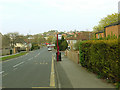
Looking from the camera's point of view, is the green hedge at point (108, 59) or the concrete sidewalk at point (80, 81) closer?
the green hedge at point (108, 59)

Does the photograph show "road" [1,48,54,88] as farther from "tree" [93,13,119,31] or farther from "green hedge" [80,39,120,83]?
"tree" [93,13,119,31]

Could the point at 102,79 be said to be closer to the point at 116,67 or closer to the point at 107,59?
the point at 107,59

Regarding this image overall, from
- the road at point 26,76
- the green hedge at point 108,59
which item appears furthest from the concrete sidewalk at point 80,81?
the road at point 26,76

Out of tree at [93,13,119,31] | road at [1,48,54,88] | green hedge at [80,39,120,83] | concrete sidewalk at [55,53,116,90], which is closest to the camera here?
green hedge at [80,39,120,83]

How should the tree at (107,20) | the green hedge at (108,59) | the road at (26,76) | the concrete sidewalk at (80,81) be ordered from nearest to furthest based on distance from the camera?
the green hedge at (108,59)
the concrete sidewalk at (80,81)
the road at (26,76)
the tree at (107,20)

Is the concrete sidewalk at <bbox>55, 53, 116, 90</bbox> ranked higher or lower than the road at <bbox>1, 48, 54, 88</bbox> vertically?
higher

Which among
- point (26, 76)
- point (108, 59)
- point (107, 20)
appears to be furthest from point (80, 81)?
point (107, 20)

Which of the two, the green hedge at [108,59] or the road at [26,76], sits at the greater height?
the green hedge at [108,59]

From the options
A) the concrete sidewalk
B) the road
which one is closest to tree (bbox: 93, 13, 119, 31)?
the road

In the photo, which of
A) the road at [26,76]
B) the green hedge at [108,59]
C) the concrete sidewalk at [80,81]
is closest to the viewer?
the green hedge at [108,59]

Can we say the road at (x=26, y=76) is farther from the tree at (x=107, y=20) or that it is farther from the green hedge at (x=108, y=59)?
the tree at (x=107, y=20)

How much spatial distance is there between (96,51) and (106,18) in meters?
50.3

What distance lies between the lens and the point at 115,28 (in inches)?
931

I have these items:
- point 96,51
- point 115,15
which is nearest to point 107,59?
point 96,51
